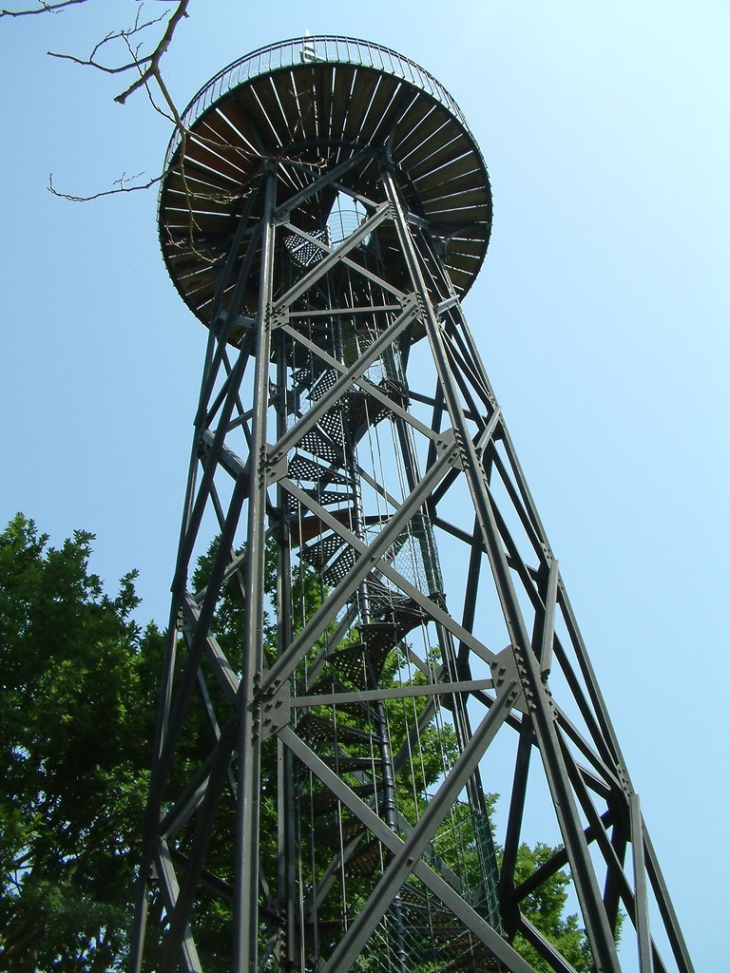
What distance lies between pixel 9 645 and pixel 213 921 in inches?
172

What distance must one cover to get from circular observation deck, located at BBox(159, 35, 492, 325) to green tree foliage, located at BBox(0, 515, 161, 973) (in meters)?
5.17

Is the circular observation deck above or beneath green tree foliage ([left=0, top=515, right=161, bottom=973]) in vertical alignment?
above

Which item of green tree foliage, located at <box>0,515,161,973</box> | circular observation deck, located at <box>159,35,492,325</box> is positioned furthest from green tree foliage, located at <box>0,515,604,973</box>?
circular observation deck, located at <box>159,35,492,325</box>

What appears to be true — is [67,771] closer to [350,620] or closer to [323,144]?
[350,620]

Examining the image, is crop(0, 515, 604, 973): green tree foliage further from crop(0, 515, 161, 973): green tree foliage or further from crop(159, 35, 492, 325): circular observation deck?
crop(159, 35, 492, 325): circular observation deck

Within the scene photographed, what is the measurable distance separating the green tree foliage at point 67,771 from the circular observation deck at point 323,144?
17.0 ft

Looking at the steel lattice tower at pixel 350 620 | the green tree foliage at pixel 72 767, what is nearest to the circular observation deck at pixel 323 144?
the steel lattice tower at pixel 350 620

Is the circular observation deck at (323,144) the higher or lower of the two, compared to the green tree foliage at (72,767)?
higher

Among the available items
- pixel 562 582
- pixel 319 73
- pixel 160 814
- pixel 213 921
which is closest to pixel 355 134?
pixel 319 73

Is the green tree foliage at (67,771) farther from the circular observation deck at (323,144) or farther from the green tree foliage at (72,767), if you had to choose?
the circular observation deck at (323,144)

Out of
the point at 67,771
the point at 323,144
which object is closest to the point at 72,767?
the point at 67,771

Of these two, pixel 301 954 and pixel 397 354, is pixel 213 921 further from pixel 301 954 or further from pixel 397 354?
pixel 397 354

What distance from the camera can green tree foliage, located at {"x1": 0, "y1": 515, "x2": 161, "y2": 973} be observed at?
359 inches

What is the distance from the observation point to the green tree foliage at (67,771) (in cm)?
911
